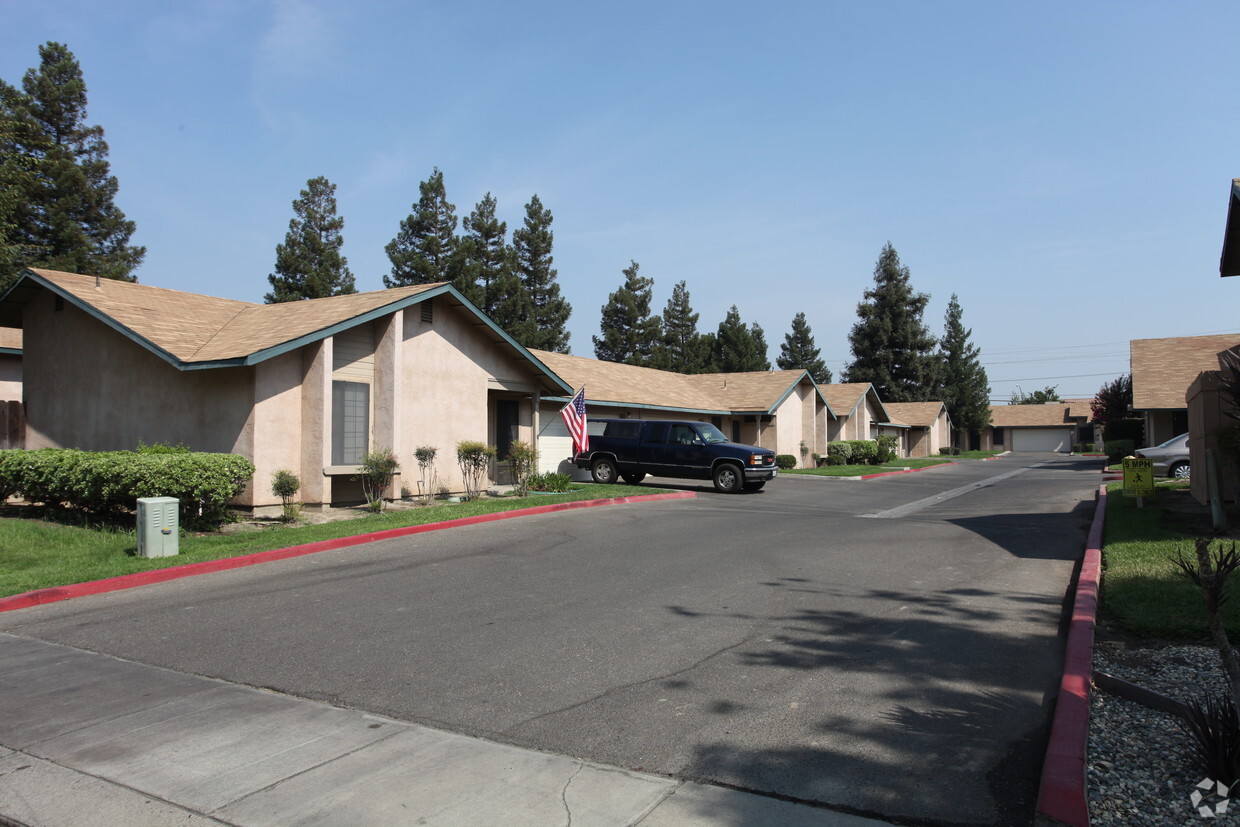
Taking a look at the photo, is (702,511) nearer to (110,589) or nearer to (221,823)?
(110,589)

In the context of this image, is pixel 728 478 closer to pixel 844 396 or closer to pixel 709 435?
pixel 709 435

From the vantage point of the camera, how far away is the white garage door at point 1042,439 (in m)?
83.4

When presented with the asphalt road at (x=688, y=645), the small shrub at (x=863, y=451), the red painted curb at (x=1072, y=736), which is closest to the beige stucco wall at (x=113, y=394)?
the asphalt road at (x=688, y=645)

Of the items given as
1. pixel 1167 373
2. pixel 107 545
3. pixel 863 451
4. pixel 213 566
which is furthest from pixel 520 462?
pixel 1167 373

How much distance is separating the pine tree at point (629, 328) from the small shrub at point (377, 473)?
4480 cm

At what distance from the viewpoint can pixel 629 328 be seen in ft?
200

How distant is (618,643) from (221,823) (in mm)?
3555

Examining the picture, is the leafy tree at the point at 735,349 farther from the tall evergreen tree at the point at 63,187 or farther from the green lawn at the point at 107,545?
the green lawn at the point at 107,545

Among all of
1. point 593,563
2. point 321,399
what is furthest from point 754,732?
point 321,399

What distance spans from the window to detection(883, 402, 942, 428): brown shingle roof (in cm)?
5147

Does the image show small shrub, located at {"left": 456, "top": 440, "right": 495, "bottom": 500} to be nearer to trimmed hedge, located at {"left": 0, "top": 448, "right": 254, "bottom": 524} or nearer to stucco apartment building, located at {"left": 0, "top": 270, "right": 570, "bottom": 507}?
stucco apartment building, located at {"left": 0, "top": 270, "right": 570, "bottom": 507}

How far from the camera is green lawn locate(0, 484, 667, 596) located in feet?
32.2

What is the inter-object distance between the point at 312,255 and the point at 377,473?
3209 cm

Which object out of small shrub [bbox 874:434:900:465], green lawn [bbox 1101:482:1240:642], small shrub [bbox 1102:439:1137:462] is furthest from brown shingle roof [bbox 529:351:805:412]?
small shrub [bbox 1102:439:1137:462]
